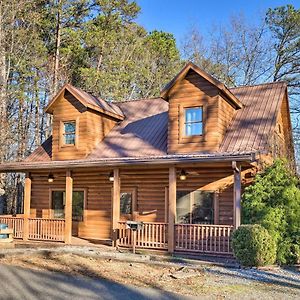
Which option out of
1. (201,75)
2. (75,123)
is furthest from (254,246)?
(75,123)

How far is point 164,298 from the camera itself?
270 inches

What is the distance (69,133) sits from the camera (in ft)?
51.5

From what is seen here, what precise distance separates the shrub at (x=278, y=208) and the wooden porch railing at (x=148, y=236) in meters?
2.46

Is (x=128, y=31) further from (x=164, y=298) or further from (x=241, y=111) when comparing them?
→ (x=164, y=298)

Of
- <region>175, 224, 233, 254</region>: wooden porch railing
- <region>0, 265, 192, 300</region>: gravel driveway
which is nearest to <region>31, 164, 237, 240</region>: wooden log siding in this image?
<region>175, 224, 233, 254</region>: wooden porch railing

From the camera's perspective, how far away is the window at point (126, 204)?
1471 cm

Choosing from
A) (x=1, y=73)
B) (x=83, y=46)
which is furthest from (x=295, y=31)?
(x=1, y=73)

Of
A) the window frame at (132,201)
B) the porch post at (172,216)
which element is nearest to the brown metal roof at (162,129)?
the window frame at (132,201)

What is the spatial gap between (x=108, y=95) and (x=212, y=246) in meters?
16.4

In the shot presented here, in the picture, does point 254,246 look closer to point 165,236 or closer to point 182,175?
point 165,236

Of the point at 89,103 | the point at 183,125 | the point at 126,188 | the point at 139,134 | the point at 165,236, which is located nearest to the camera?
the point at 165,236

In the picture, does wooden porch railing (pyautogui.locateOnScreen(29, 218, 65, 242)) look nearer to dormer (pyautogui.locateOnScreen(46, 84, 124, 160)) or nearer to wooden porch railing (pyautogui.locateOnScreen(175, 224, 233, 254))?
dormer (pyautogui.locateOnScreen(46, 84, 124, 160))

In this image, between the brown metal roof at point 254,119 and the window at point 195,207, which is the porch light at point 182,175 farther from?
the brown metal roof at point 254,119

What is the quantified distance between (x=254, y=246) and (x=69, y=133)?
853cm
